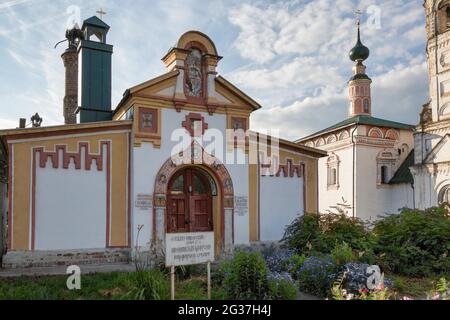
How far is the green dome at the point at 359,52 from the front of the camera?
26.6m

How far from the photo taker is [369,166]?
23578 millimetres

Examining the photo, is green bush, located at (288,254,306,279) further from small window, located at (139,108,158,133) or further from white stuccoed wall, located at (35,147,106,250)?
small window, located at (139,108,158,133)

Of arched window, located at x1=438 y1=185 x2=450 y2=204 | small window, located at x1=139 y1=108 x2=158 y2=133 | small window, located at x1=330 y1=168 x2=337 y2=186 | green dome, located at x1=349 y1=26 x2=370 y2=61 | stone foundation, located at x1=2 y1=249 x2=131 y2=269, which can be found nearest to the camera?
stone foundation, located at x1=2 y1=249 x2=131 y2=269

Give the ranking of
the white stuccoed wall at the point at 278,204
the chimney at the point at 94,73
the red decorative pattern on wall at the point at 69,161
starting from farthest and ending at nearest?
1. the chimney at the point at 94,73
2. the white stuccoed wall at the point at 278,204
3. the red decorative pattern on wall at the point at 69,161

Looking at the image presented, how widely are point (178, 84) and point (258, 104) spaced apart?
2782 mm

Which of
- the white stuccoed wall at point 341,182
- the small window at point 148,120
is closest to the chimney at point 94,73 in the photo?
the small window at point 148,120

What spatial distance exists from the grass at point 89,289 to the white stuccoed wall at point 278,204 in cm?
488

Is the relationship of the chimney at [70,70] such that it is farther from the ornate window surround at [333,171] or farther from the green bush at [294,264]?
the green bush at [294,264]

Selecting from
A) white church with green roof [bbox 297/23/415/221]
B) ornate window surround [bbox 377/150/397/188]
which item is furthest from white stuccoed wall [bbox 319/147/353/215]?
ornate window surround [bbox 377/150/397/188]

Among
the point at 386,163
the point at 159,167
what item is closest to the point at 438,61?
the point at 386,163

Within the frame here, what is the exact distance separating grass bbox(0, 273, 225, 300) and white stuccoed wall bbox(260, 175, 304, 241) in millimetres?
4876

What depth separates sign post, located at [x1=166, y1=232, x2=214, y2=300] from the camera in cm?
679
